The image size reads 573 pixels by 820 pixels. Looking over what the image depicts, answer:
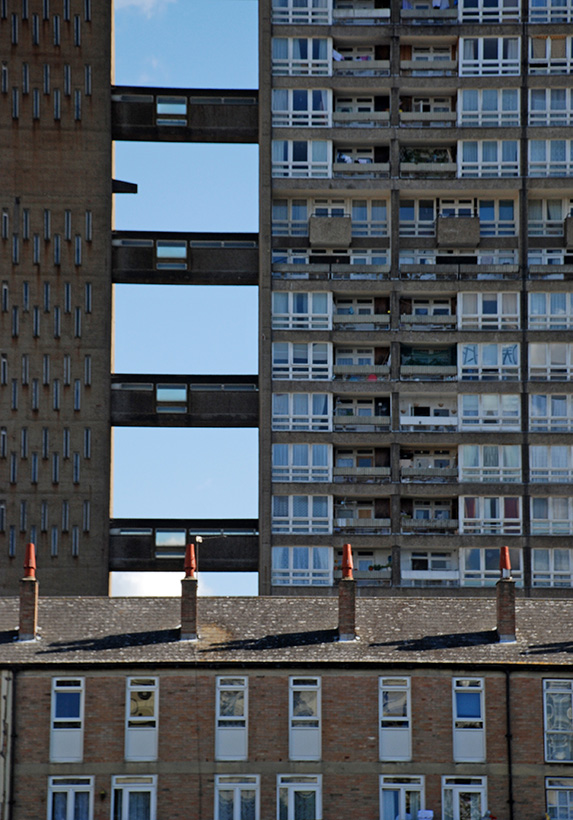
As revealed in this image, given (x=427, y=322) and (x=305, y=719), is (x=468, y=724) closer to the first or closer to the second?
(x=305, y=719)

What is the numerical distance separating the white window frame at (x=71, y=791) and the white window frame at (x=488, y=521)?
31.0 m

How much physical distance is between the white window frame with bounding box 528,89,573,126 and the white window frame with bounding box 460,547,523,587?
72.8 feet

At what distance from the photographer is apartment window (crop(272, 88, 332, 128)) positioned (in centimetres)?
7481

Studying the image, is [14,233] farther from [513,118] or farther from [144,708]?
[144,708]

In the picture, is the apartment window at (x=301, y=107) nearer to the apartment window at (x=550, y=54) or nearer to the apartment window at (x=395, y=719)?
the apartment window at (x=550, y=54)

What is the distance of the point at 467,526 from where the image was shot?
71.7 metres

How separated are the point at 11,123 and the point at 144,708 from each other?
38.5 m

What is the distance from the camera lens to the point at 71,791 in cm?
4478

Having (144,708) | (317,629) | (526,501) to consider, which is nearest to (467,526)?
(526,501)

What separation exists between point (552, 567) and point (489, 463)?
6004 millimetres

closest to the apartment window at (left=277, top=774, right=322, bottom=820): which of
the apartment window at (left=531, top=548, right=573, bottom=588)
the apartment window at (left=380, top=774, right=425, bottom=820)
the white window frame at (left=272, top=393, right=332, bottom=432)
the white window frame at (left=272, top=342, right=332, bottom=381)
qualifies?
the apartment window at (left=380, top=774, right=425, bottom=820)

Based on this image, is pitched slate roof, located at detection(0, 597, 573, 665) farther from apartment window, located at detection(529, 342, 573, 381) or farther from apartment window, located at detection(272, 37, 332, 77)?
apartment window, located at detection(272, 37, 332, 77)

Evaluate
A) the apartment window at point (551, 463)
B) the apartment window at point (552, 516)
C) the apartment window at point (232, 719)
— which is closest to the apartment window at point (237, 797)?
the apartment window at point (232, 719)

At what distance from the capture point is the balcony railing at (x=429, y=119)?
248ft
